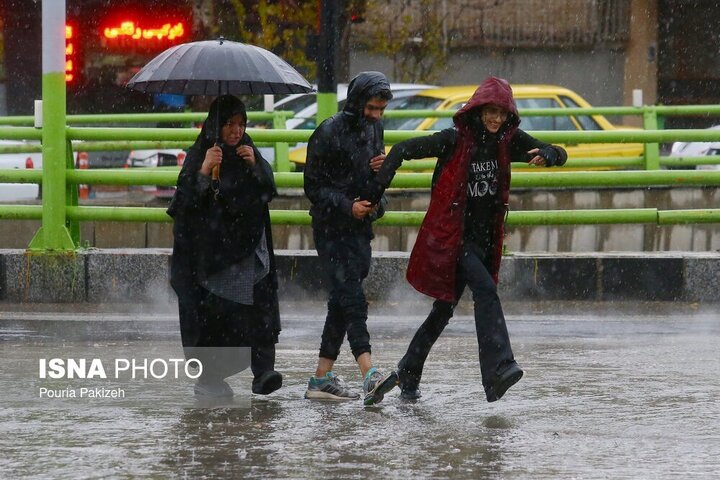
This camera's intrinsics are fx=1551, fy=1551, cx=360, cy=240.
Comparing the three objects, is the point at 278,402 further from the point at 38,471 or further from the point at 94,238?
the point at 94,238

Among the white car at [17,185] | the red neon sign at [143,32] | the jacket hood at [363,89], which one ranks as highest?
the red neon sign at [143,32]

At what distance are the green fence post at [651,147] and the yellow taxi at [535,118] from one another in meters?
1.62

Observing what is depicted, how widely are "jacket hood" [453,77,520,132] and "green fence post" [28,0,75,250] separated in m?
4.45

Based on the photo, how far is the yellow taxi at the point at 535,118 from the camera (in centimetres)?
A: 1671

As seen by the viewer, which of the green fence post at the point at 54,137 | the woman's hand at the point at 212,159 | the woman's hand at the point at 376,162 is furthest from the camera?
the green fence post at the point at 54,137

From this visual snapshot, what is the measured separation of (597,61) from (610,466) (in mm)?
29040

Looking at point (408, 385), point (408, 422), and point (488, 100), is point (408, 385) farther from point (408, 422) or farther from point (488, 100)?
point (488, 100)

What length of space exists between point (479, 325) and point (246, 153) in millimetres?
1298

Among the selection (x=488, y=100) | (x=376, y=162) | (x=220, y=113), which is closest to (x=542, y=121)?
(x=376, y=162)

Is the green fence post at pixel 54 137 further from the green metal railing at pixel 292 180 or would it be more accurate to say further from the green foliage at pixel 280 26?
the green foliage at pixel 280 26

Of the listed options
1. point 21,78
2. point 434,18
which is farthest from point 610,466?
point 434,18

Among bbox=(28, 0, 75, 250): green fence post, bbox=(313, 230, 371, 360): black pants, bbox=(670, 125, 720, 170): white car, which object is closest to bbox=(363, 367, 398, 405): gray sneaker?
bbox=(313, 230, 371, 360): black pants

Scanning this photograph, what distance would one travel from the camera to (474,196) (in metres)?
6.99

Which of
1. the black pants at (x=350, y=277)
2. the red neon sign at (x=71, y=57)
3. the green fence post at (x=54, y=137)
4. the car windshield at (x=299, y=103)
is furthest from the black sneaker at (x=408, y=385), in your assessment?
the red neon sign at (x=71, y=57)
